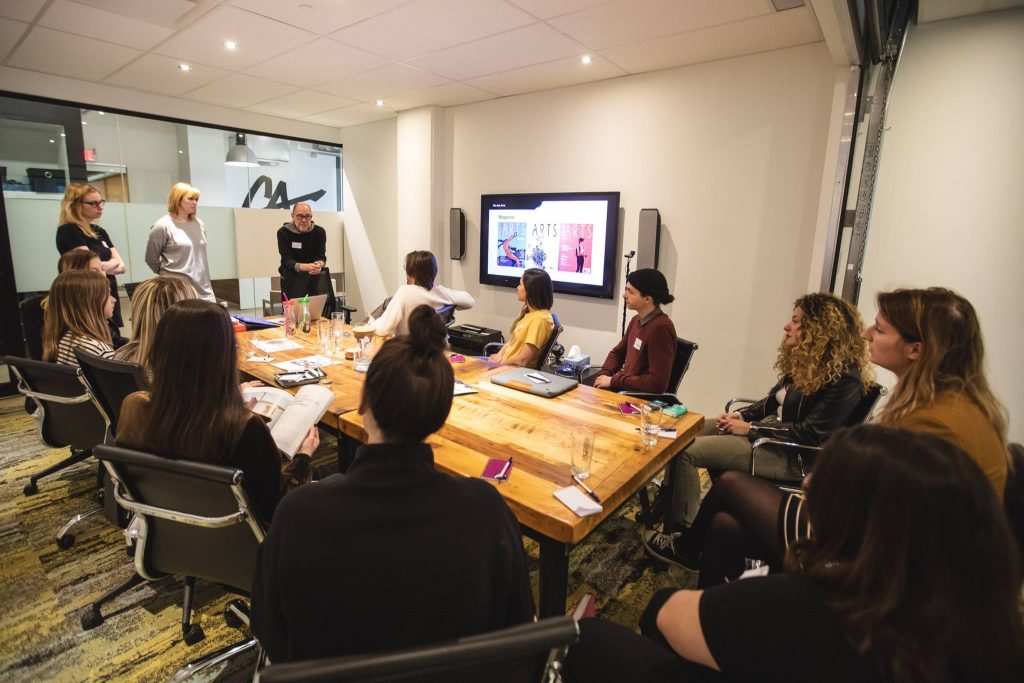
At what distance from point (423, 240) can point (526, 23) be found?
9.23 feet

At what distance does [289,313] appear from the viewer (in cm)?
358

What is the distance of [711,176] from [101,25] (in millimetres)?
4240

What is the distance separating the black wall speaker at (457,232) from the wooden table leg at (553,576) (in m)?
4.30

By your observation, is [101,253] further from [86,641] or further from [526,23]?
[526,23]

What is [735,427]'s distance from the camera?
2443 mm

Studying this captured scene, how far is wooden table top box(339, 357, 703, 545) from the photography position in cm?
143

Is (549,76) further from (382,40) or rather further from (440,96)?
(382,40)

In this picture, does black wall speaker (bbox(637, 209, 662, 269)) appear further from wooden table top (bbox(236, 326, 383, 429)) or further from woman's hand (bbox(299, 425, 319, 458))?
woman's hand (bbox(299, 425, 319, 458))

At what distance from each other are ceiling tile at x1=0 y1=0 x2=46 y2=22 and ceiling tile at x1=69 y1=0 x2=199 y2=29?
1.03 ft

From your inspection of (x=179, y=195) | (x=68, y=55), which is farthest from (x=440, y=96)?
(x=68, y=55)

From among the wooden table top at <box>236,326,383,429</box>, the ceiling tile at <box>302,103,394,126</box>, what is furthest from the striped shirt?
the ceiling tile at <box>302,103,394,126</box>

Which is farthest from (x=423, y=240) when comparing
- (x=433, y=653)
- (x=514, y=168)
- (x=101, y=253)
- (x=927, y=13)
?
(x=433, y=653)

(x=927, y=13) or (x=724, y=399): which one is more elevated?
(x=927, y=13)

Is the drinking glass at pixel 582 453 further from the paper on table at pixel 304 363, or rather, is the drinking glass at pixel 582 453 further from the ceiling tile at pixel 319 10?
the ceiling tile at pixel 319 10
